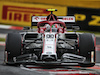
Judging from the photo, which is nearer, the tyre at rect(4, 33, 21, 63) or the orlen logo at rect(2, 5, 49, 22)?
the tyre at rect(4, 33, 21, 63)

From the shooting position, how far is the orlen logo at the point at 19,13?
1530cm

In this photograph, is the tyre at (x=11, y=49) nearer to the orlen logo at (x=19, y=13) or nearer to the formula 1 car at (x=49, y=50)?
the formula 1 car at (x=49, y=50)

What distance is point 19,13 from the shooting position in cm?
1543

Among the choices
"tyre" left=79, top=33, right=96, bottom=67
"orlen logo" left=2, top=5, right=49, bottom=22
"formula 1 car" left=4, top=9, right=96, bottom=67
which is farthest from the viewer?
"orlen logo" left=2, top=5, right=49, bottom=22

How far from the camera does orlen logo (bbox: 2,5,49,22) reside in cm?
1530

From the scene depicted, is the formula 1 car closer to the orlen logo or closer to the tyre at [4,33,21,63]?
the tyre at [4,33,21,63]

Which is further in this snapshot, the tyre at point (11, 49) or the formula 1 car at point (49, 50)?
the tyre at point (11, 49)

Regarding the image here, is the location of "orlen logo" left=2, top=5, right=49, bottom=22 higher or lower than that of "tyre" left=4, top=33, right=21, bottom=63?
higher

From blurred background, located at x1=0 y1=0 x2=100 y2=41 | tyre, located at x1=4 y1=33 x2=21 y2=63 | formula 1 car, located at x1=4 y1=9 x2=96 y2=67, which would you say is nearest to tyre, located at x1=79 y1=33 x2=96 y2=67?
formula 1 car, located at x1=4 y1=9 x2=96 y2=67

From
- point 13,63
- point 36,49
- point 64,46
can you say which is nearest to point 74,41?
point 64,46

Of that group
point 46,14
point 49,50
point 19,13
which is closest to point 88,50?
point 49,50

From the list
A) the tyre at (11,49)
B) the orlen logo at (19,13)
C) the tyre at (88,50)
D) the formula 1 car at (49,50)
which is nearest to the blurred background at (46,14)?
the orlen logo at (19,13)

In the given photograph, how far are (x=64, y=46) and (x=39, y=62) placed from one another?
0.91 metres

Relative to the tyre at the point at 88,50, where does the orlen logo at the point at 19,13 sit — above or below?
above
